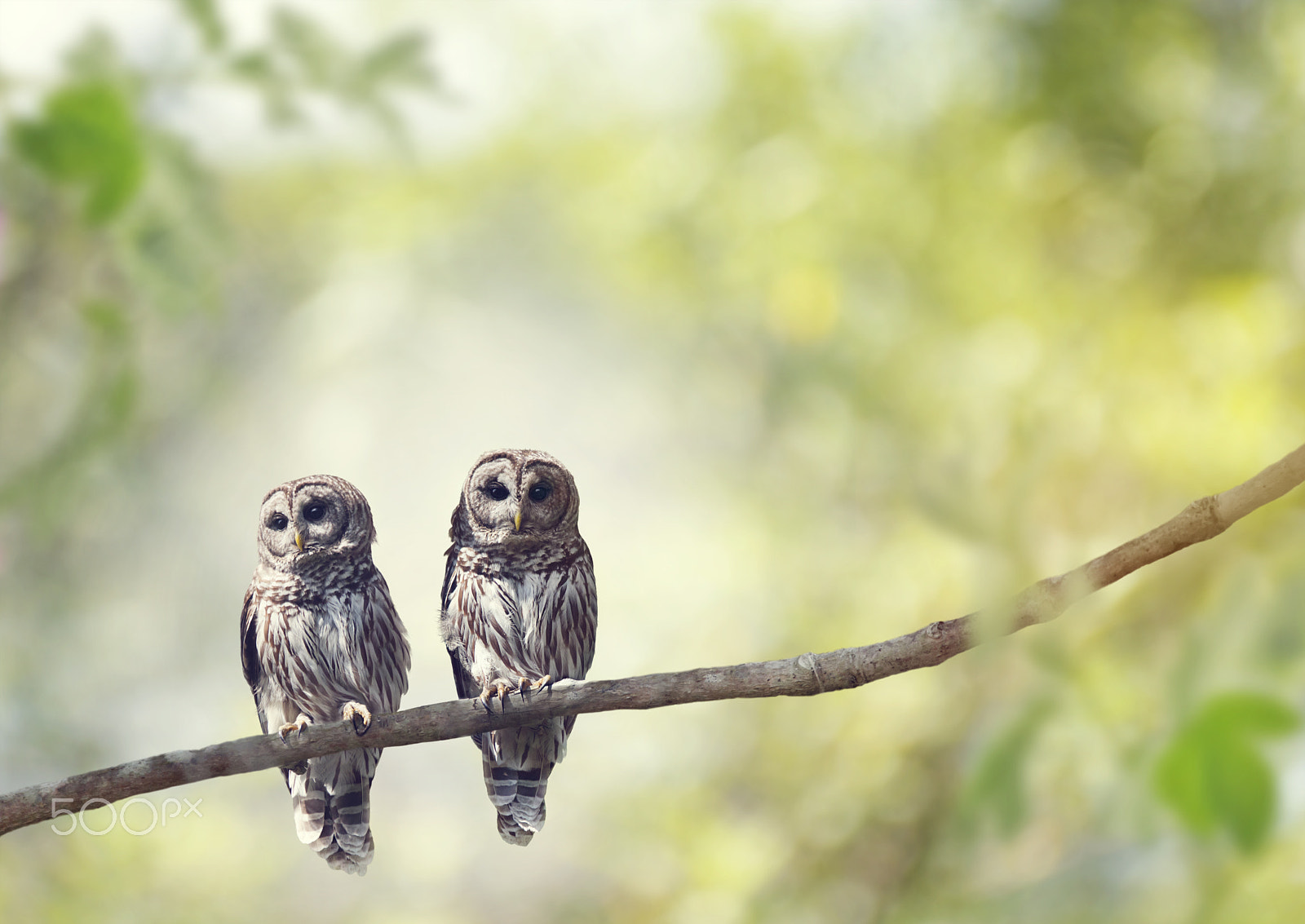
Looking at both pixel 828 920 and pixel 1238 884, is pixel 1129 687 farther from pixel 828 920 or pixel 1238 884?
pixel 828 920

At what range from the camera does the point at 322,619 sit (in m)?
0.37

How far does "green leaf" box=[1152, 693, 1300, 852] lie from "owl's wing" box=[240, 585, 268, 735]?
14.2 inches

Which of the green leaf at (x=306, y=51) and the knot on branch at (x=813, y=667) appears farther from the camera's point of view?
the green leaf at (x=306, y=51)

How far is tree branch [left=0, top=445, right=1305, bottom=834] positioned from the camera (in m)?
0.28

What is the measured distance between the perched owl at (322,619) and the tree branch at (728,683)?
32 mm

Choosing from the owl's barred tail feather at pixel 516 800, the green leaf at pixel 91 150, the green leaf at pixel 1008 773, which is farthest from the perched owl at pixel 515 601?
the green leaf at pixel 91 150

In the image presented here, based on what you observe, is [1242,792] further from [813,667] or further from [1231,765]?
[813,667]

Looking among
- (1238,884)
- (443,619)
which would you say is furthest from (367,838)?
(1238,884)

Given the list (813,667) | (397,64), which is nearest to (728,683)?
(813,667)

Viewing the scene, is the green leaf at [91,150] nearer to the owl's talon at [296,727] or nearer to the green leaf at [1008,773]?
the owl's talon at [296,727]

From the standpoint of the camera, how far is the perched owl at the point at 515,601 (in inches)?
13.8

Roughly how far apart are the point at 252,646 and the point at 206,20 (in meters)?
0.43

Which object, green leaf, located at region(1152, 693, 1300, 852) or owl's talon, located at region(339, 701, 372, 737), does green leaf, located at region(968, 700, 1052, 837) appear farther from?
owl's talon, located at region(339, 701, 372, 737)

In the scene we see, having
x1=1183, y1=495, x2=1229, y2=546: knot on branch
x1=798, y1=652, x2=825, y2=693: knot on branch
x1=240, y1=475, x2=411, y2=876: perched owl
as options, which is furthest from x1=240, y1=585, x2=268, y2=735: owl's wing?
x1=1183, y1=495, x2=1229, y2=546: knot on branch
